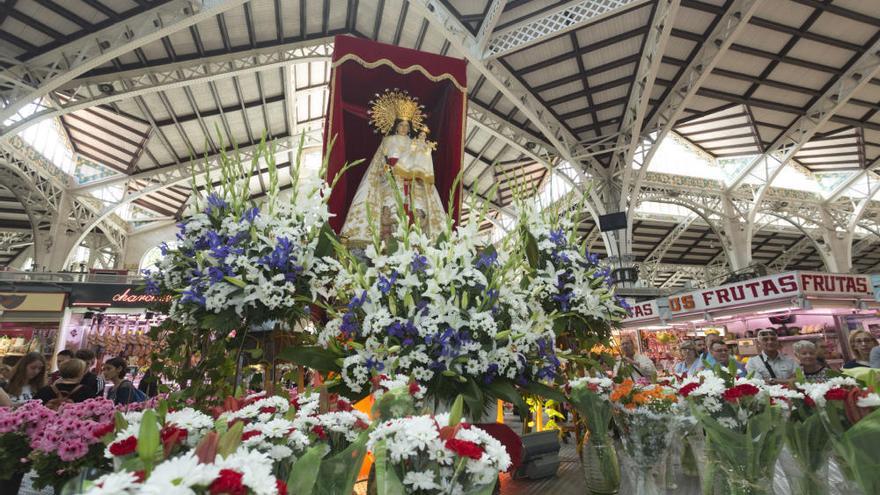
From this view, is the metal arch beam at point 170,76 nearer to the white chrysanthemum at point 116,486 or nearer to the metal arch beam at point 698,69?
the metal arch beam at point 698,69

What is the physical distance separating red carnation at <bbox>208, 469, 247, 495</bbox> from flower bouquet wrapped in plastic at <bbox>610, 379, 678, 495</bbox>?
1.13 meters

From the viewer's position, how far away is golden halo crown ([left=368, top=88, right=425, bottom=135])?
4695 millimetres

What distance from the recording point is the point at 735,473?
111 centimetres

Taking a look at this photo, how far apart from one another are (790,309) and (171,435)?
34.7ft

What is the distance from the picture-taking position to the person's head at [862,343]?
4234 mm

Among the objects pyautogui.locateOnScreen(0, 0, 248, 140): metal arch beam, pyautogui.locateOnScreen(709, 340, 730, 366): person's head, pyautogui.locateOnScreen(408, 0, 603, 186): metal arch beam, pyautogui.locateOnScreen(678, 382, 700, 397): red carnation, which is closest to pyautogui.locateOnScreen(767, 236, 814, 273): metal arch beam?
pyautogui.locateOnScreen(408, 0, 603, 186): metal arch beam

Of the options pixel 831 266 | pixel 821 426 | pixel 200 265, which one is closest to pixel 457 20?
pixel 200 265

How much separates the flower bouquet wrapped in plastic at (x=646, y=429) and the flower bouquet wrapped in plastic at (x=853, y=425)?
34cm

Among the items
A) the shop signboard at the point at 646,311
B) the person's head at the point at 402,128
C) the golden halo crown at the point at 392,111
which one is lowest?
the shop signboard at the point at 646,311

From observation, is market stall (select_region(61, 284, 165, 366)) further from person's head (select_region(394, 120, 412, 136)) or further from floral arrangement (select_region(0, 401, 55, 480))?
floral arrangement (select_region(0, 401, 55, 480))

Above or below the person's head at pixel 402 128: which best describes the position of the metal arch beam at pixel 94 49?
above

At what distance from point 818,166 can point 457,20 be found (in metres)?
17.4

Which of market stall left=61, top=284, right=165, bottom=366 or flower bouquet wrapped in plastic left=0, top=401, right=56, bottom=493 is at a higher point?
market stall left=61, top=284, right=165, bottom=366

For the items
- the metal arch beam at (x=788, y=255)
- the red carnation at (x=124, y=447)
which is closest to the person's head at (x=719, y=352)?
the red carnation at (x=124, y=447)
